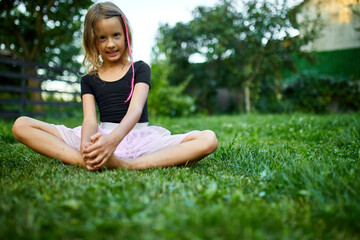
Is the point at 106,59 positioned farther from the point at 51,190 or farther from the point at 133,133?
the point at 51,190

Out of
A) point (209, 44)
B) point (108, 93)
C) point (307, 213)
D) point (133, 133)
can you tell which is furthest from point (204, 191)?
point (209, 44)

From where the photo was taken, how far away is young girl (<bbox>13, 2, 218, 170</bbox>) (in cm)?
181

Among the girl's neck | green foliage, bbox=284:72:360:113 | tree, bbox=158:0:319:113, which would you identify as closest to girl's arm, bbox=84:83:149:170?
the girl's neck

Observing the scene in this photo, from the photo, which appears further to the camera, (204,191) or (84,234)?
(204,191)

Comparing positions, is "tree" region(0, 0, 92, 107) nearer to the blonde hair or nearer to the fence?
the fence

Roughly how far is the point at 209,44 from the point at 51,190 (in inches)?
310

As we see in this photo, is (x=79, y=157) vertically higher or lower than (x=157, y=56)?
lower

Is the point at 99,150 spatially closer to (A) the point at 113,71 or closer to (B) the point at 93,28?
(A) the point at 113,71

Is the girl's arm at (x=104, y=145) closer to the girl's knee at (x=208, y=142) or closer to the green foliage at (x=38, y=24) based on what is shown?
the girl's knee at (x=208, y=142)

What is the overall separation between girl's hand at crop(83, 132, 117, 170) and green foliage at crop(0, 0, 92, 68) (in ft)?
15.1

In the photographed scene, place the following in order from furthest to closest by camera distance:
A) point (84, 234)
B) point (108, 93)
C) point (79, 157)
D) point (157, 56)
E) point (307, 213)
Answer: point (157, 56)
point (108, 93)
point (79, 157)
point (307, 213)
point (84, 234)

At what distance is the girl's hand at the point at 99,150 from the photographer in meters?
1.59

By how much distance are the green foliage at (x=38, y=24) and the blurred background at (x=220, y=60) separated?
0.03 meters

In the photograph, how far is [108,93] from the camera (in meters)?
2.21
